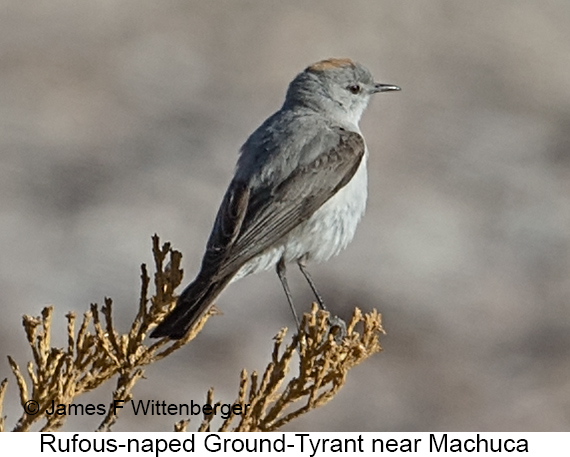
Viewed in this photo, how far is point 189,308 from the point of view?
5.67m

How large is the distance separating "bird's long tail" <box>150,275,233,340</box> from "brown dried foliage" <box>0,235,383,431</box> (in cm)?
5

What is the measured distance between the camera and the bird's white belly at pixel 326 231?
21.9ft

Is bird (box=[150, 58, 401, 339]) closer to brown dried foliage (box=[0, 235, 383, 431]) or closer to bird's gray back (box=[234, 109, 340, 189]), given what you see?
bird's gray back (box=[234, 109, 340, 189])

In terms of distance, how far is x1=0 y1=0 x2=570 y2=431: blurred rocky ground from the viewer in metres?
11.5

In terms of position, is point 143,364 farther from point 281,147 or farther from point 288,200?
point 281,147

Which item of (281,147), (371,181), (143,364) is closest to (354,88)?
(281,147)

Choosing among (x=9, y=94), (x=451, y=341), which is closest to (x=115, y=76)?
(x=9, y=94)

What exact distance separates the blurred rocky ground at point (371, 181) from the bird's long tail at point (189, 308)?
3789 mm

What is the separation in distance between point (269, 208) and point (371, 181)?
8.42m

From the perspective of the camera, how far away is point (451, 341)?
484 inches

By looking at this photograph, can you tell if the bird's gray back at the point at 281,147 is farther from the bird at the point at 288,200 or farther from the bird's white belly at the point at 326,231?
the bird's white belly at the point at 326,231

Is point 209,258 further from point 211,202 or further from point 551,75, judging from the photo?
point 551,75

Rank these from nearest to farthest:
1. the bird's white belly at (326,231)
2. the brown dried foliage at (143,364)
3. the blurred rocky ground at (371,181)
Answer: the brown dried foliage at (143,364) < the bird's white belly at (326,231) < the blurred rocky ground at (371,181)

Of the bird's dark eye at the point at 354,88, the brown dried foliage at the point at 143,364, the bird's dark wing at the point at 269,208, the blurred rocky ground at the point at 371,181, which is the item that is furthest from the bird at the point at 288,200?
the blurred rocky ground at the point at 371,181
